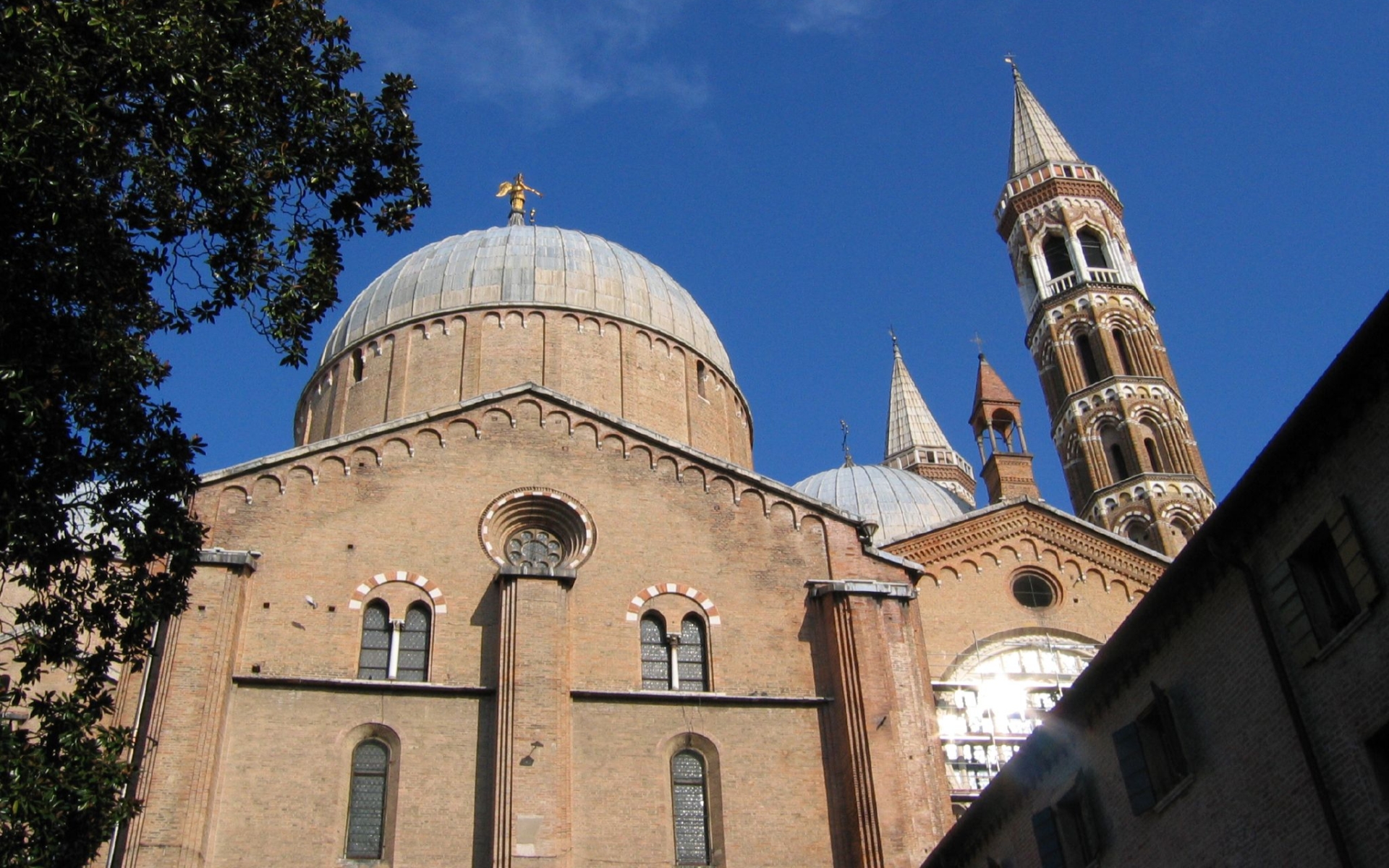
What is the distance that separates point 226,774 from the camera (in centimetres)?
1736

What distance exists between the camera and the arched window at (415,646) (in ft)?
62.4

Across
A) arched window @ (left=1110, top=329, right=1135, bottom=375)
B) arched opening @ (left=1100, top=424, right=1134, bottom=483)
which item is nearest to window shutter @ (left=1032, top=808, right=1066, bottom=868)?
arched opening @ (left=1100, top=424, right=1134, bottom=483)

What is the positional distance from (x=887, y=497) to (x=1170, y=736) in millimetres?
24061

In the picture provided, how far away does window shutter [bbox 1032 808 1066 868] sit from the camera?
580 inches

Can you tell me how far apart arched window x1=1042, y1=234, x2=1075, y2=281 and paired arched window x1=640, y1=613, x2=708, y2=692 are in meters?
29.7

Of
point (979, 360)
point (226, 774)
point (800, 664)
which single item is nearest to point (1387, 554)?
point (800, 664)

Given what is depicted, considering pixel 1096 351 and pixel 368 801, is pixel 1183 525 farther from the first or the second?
pixel 368 801

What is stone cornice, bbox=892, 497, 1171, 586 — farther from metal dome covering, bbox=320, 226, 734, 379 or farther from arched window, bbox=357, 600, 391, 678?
arched window, bbox=357, 600, 391, 678

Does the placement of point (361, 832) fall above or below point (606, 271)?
below

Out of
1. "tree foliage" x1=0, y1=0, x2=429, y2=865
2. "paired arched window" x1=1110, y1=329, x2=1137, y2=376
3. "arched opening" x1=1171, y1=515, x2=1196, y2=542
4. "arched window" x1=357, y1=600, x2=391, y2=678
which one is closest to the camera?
"tree foliage" x1=0, y1=0, x2=429, y2=865

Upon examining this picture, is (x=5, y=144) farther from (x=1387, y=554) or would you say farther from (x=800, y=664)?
(x=800, y=664)

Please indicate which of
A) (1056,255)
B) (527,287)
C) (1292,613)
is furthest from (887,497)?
(1292,613)

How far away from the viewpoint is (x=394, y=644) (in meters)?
19.2

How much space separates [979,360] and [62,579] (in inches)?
1514
